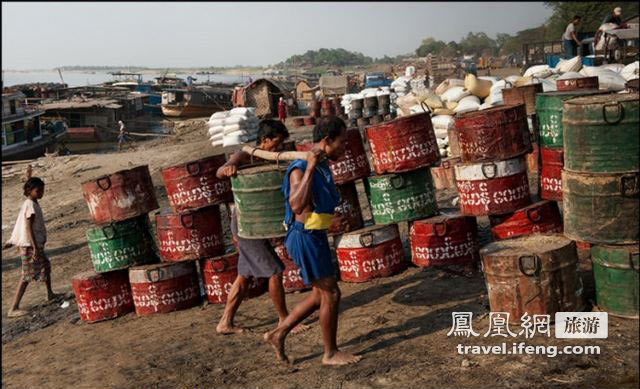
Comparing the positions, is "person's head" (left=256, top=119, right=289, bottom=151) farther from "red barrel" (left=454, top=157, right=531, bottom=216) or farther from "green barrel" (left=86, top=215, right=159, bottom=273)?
"green barrel" (left=86, top=215, right=159, bottom=273)

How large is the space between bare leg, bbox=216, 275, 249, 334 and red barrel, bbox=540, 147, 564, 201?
10.5 feet

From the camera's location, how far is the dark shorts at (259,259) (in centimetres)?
559

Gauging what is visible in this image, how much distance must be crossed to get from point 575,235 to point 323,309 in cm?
203

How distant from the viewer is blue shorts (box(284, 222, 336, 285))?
176 inches

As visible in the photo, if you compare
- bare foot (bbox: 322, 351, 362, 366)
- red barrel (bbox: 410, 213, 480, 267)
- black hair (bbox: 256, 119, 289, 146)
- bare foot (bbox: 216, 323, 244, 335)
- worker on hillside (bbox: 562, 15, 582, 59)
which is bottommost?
bare foot (bbox: 216, 323, 244, 335)

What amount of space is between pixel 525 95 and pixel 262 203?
5.70m

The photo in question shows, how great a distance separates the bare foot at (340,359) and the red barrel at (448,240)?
2.20m

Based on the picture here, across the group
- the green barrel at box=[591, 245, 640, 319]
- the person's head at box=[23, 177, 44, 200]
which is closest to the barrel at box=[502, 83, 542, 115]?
the green barrel at box=[591, 245, 640, 319]

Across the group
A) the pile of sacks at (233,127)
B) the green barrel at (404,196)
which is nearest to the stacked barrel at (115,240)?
the green barrel at (404,196)

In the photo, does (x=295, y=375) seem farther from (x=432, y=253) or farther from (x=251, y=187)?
(x=432, y=253)

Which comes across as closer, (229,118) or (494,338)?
(494,338)

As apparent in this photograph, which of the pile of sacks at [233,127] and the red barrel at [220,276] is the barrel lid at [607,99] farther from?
the pile of sacks at [233,127]

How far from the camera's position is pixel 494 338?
472 centimetres

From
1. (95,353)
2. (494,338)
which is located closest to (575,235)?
(494,338)
